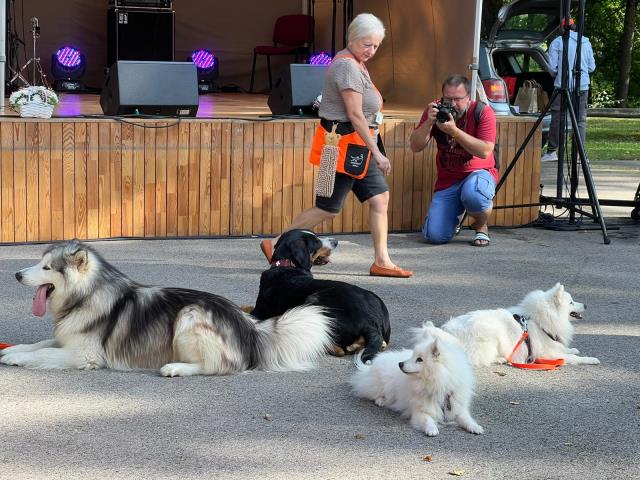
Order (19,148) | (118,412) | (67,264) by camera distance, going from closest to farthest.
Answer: (118,412) → (67,264) → (19,148)

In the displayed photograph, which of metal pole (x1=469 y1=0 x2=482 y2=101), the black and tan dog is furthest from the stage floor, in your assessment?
the black and tan dog

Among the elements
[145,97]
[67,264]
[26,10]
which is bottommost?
[67,264]

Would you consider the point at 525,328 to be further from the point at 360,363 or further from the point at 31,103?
the point at 31,103

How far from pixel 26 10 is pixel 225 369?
12117 millimetres

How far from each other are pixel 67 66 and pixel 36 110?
280 inches

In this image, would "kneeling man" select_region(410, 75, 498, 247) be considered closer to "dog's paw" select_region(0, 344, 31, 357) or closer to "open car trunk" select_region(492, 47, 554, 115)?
"dog's paw" select_region(0, 344, 31, 357)

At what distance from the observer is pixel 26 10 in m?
15.8

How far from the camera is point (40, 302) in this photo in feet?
16.2

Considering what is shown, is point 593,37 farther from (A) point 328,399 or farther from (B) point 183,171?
(A) point 328,399

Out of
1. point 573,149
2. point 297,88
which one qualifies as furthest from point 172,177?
point 573,149

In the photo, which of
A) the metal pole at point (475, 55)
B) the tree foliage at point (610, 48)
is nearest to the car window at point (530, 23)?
the metal pole at point (475, 55)

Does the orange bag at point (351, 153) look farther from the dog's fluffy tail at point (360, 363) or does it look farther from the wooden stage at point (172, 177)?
the dog's fluffy tail at point (360, 363)

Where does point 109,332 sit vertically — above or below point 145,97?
below

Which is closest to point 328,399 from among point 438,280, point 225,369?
Answer: point 225,369
